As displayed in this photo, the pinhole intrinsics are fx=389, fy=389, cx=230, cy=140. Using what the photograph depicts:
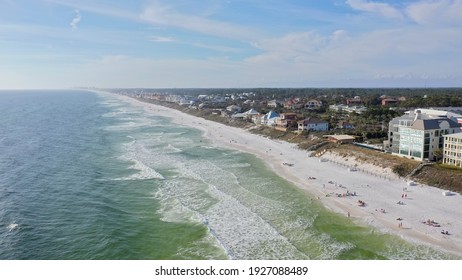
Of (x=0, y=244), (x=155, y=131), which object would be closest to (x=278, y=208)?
(x=0, y=244)

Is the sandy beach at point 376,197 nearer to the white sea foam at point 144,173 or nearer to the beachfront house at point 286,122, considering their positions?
the white sea foam at point 144,173

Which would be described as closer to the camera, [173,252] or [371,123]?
[173,252]

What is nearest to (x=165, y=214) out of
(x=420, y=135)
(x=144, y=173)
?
(x=144, y=173)

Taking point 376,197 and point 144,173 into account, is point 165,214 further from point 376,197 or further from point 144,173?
point 376,197

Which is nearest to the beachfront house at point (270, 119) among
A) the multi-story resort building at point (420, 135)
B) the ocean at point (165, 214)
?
the ocean at point (165, 214)

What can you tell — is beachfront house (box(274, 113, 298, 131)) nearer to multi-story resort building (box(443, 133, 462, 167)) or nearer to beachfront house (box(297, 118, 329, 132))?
beachfront house (box(297, 118, 329, 132))
